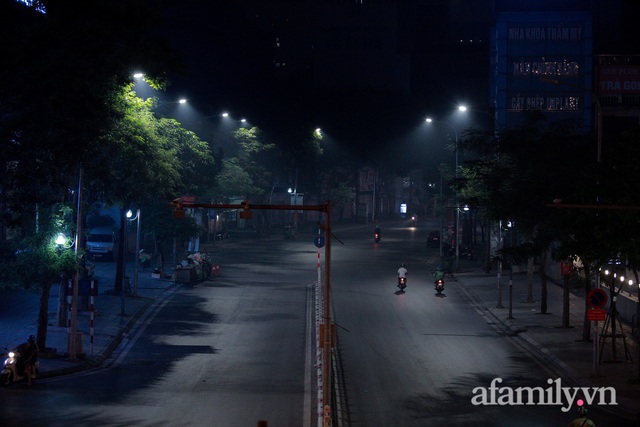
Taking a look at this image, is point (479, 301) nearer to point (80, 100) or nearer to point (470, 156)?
point (80, 100)

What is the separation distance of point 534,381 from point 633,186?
6076 millimetres

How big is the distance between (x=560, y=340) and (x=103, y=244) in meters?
36.8

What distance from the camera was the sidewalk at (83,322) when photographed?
2492cm

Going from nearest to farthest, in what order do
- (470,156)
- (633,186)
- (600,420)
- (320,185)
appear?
(600,420)
(633,186)
(470,156)
(320,185)

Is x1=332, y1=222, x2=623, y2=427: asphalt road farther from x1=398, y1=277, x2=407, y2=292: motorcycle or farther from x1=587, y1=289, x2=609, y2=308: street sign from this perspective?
x1=587, y1=289, x2=609, y2=308: street sign

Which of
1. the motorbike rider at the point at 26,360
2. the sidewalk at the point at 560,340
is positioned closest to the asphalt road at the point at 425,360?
the sidewalk at the point at 560,340

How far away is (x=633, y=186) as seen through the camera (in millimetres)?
22422

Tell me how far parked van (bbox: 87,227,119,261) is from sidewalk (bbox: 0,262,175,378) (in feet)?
34.4

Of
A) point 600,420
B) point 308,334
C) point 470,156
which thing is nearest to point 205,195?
point 470,156

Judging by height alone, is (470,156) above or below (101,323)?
above

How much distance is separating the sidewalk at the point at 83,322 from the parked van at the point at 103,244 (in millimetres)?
10474

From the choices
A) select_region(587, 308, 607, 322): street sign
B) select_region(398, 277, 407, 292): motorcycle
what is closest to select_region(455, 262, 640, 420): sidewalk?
select_region(587, 308, 607, 322): street sign

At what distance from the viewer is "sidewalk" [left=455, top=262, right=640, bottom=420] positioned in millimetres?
22269

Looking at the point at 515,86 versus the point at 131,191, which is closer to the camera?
the point at 131,191
